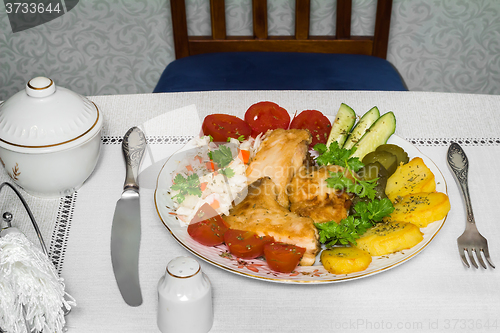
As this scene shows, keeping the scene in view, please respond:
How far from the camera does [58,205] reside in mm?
1316

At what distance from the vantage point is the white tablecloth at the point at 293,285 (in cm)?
101

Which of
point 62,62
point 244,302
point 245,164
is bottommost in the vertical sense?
point 62,62

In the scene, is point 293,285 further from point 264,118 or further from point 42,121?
point 42,121

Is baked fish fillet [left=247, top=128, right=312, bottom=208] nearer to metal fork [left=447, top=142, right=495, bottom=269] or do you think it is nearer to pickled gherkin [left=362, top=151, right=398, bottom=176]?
pickled gherkin [left=362, top=151, right=398, bottom=176]

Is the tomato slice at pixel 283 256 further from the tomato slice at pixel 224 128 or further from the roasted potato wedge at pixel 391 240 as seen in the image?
the tomato slice at pixel 224 128

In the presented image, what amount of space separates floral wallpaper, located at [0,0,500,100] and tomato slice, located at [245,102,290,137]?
1.45 m

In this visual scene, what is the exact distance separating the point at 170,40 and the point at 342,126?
5.80 feet

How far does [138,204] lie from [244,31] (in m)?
1.85

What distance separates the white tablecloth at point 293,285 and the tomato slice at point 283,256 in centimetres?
7

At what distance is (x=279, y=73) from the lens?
2324 mm

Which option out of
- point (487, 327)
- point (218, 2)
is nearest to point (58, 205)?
point (487, 327)

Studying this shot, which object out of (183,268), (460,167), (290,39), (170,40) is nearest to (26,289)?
(183,268)

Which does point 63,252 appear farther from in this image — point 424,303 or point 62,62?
point 62,62

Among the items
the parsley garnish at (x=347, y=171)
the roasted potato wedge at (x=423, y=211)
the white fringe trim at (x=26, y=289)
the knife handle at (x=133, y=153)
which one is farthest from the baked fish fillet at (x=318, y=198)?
the white fringe trim at (x=26, y=289)
